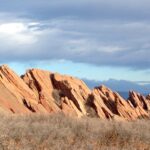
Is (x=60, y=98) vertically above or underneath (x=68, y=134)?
above

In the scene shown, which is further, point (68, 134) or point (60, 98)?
point (60, 98)

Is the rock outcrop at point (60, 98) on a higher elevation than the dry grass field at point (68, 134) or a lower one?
higher

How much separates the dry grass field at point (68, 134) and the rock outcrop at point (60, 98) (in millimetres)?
A: 12176

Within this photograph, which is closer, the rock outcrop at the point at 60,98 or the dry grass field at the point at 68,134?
the dry grass field at the point at 68,134

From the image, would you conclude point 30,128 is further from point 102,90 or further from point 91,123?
point 102,90

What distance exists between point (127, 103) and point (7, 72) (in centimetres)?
1663

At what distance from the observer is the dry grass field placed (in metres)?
21.1

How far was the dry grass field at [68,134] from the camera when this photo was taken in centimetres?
2106

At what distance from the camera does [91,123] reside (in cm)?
2809

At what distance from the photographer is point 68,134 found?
2431 cm

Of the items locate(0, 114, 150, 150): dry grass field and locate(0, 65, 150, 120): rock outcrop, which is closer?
locate(0, 114, 150, 150): dry grass field

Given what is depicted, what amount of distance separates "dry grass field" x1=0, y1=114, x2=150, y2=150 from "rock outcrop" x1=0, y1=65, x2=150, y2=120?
12176 millimetres

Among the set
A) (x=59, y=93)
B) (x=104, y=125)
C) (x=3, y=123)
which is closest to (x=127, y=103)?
(x=59, y=93)

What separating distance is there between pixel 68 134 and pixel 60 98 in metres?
26.2
